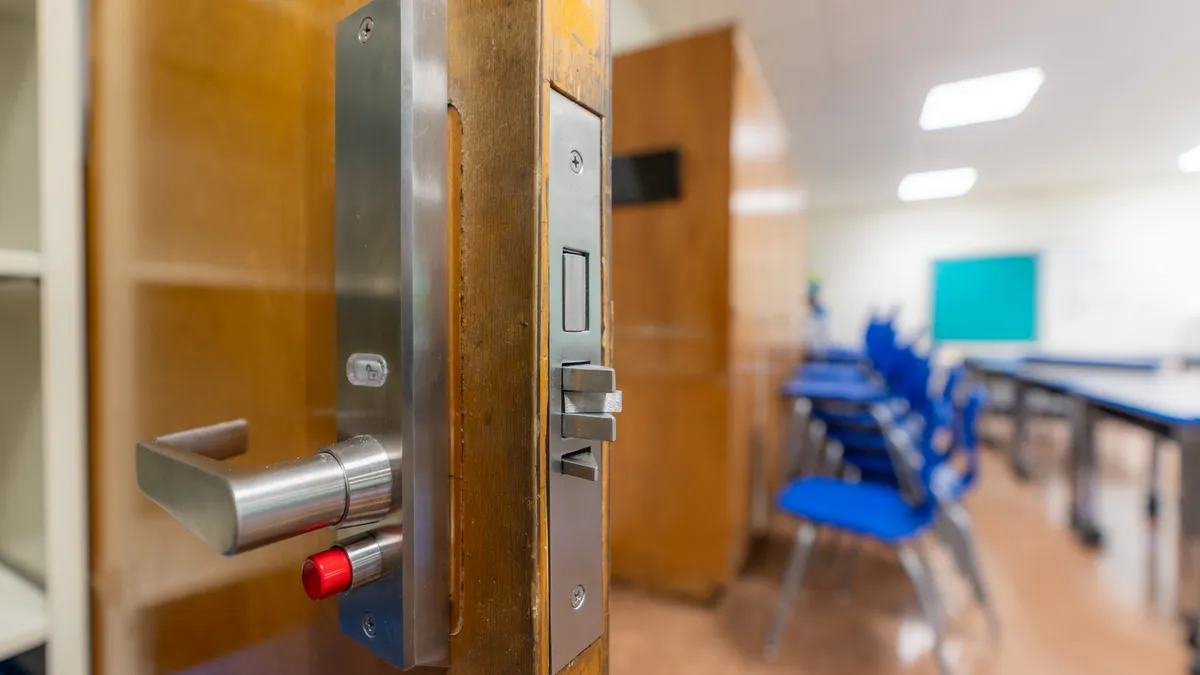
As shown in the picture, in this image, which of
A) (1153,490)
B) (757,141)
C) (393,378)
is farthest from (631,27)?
(1153,490)

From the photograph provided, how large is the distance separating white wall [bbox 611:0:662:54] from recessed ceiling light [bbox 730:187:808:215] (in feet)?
2.37

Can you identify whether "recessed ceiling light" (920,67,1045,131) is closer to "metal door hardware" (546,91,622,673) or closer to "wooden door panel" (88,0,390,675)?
"metal door hardware" (546,91,622,673)

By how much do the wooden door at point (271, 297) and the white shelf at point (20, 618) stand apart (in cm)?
4

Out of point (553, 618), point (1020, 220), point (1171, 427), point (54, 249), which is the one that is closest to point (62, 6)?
point (54, 249)

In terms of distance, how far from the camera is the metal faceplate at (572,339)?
0.27 m

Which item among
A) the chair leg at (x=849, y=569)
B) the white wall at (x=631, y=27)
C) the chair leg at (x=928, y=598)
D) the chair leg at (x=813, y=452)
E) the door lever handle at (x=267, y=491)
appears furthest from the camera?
the chair leg at (x=813, y=452)

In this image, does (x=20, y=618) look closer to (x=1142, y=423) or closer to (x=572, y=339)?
(x=572, y=339)

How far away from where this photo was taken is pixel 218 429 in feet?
1.19

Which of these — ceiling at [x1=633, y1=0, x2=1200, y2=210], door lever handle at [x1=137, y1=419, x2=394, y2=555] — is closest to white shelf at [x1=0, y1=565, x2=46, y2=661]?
door lever handle at [x1=137, y1=419, x2=394, y2=555]

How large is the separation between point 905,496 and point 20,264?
5.83 feet

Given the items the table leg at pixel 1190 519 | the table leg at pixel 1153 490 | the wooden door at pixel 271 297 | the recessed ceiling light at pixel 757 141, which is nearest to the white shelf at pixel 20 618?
the wooden door at pixel 271 297

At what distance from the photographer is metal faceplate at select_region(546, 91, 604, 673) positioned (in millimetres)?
268

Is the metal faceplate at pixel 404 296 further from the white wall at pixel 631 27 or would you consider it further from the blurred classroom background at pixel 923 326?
the white wall at pixel 631 27

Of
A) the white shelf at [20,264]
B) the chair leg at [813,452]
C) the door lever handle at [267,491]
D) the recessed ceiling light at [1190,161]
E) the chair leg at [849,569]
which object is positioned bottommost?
the chair leg at [849,569]
